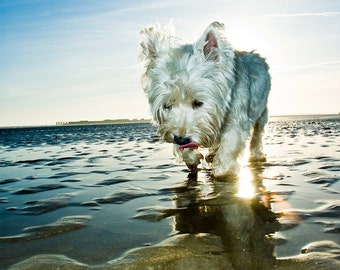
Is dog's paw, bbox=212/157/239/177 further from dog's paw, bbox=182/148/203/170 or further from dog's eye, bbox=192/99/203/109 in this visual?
dog's eye, bbox=192/99/203/109

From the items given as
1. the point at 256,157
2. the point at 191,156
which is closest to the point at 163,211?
the point at 191,156

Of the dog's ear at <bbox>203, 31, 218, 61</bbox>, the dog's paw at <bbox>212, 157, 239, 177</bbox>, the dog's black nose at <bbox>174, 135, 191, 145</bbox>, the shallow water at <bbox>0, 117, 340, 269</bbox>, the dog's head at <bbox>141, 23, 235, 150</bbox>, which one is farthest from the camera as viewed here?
the dog's paw at <bbox>212, 157, 239, 177</bbox>

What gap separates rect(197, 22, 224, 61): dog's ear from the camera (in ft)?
18.2

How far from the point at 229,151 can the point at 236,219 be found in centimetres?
256

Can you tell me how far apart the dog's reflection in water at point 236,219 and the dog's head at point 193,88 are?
35.3 inches

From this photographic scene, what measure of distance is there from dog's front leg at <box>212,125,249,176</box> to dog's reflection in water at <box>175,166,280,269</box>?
51 cm

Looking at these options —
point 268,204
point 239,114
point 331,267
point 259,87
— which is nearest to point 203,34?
point 239,114

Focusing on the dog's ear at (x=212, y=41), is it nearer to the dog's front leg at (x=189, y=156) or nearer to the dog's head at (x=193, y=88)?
the dog's head at (x=193, y=88)

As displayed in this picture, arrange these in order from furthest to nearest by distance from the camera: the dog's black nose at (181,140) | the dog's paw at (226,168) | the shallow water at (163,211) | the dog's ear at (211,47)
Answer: the dog's paw at (226,168) < the dog's ear at (211,47) < the dog's black nose at (181,140) < the shallow water at (163,211)

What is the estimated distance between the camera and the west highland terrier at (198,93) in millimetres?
5539

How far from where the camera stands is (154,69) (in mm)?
5965

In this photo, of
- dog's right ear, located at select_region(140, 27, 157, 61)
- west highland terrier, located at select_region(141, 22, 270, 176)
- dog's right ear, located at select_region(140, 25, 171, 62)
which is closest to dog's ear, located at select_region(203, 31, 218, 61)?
west highland terrier, located at select_region(141, 22, 270, 176)

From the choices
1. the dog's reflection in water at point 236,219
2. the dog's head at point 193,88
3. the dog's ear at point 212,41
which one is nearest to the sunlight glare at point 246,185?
the dog's reflection in water at point 236,219

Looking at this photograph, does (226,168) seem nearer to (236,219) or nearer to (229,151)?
(229,151)
